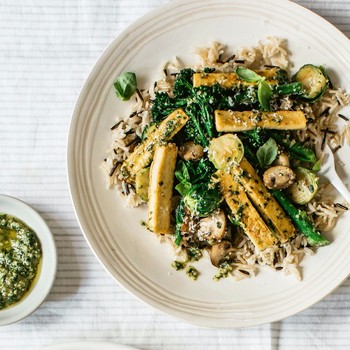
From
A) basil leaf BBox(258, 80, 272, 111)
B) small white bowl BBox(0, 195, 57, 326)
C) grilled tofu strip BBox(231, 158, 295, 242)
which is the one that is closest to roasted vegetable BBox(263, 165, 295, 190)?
grilled tofu strip BBox(231, 158, 295, 242)

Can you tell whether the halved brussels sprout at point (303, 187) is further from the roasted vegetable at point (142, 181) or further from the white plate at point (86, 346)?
the white plate at point (86, 346)

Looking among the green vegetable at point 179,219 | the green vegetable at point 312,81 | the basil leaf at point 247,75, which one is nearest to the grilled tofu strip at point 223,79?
the basil leaf at point 247,75

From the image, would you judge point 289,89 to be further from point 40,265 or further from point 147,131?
point 40,265

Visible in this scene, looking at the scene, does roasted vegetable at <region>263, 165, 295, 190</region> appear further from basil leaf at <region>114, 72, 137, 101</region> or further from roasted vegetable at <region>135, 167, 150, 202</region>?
basil leaf at <region>114, 72, 137, 101</region>

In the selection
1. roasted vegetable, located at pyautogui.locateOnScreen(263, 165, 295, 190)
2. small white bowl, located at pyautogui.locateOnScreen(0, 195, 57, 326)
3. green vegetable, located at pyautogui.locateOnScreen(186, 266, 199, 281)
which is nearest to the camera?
roasted vegetable, located at pyautogui.locateOnScreen(263, 165, 295, 190)

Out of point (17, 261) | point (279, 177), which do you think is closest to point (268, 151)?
point (279, 177)

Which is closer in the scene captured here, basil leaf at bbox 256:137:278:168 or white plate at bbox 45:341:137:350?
basil leaf at bbox 256:137:278:168

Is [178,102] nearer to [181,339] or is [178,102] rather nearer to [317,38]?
[317,38]
